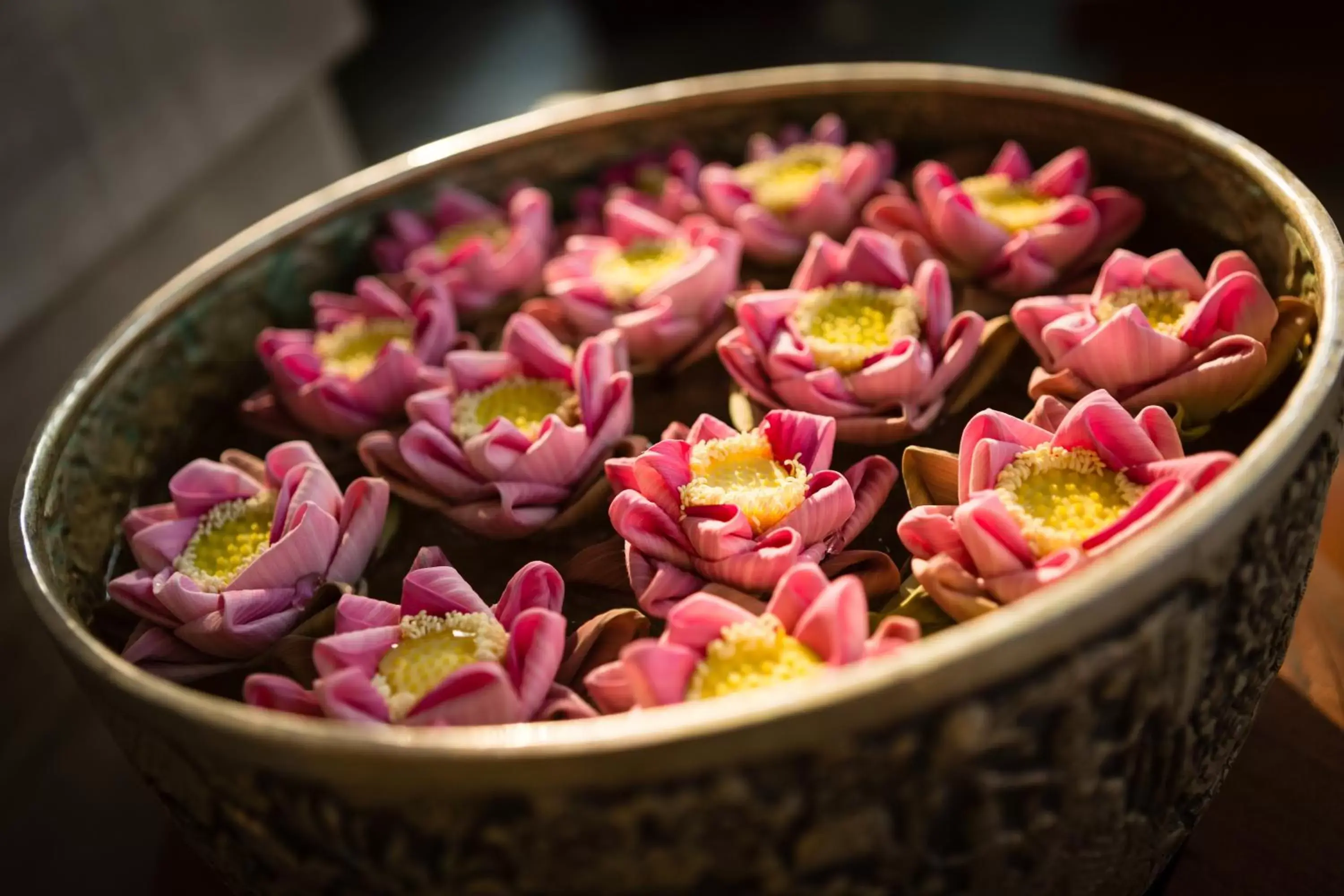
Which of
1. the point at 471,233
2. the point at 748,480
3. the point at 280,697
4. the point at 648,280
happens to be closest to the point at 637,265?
the point at 648,280

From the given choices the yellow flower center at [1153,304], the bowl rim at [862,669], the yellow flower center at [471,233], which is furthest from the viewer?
the yellow flower center at [471,233]

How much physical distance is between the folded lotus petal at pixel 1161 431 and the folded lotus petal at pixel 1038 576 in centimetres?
6

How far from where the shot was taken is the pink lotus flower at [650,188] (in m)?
0.68

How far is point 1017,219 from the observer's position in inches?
23.3

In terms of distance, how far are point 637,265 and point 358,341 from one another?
0.50ft

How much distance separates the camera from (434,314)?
1.96ft

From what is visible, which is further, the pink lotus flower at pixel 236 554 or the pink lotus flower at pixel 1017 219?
the pink lotus flower at pixel 1017 219

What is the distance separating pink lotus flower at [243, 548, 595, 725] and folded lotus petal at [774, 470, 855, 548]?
0.07 meters

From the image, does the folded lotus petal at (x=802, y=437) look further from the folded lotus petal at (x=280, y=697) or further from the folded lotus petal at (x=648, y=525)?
the folded lotus petal at (x=280, y=697)

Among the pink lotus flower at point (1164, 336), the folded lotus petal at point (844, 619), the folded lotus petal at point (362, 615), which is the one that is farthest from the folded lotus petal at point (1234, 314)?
the folded lotus petal at point (362, 615)

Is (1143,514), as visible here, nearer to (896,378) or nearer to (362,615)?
(896,378)

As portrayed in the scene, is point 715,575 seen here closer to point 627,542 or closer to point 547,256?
point 627,542

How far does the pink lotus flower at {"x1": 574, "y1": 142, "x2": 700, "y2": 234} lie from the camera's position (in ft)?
2.22

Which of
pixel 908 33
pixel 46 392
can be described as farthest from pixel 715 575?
pixel 908 33
